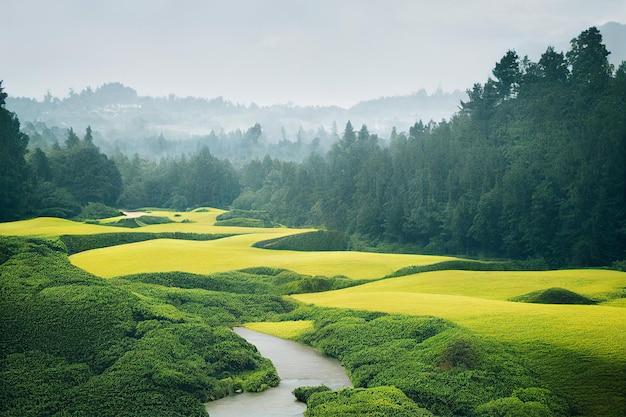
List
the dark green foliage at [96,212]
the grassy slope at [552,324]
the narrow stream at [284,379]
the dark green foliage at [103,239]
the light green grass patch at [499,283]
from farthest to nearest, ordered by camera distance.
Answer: the dark green foliage at [96,212] < the dark green foliage at [103,239] < the light green grass patch at [499,283] < the narrow stream at [284,379] < the grassy slope at [552,324]

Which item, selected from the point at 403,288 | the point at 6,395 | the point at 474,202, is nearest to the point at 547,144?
the point at 474,202

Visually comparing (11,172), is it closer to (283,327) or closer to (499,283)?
(283,327)

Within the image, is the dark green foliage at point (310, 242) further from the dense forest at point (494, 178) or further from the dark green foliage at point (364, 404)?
the dark green foliage at point (364, 404)

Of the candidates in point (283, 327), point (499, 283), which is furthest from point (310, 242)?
point (283, 327)

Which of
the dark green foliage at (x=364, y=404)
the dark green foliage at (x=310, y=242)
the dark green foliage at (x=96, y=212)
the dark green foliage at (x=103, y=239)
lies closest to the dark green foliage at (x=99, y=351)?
the dark green foliage at (x=364, y=404)

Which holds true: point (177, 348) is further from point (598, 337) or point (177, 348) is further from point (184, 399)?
point (598, 337)

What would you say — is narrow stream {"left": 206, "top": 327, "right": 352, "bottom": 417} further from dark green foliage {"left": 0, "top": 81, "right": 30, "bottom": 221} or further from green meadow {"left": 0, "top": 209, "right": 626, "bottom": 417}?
dark green foliage {"left": 0, "top": 81, "right": 30, "bottom": 221}
